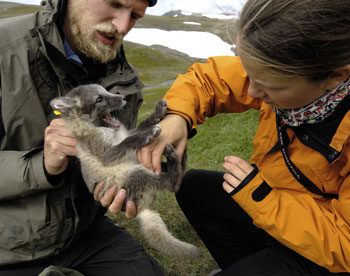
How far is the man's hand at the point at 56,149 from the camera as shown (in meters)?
2.69

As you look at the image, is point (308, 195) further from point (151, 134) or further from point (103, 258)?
point (103, 258)

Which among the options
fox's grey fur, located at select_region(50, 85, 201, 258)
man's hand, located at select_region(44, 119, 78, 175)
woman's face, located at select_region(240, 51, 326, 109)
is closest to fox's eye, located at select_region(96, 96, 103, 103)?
fox's grey fur, located at select_region(50, 85, 201, 258)

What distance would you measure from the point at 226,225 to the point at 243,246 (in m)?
0.31

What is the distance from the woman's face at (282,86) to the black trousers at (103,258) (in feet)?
7.48

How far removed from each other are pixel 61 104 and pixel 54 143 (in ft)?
1.42

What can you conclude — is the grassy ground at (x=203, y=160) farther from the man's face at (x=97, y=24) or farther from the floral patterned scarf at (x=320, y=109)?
the floral patterned scarf at (x=320, y=109)

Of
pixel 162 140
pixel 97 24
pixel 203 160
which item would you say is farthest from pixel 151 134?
pixel 203 160

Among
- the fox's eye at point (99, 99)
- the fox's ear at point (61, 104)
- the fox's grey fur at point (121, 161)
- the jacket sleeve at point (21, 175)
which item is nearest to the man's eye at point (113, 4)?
the fox's grey fur at point (121, 161)

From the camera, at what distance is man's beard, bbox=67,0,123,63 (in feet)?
10.3

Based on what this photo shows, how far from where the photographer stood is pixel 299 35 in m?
1.90

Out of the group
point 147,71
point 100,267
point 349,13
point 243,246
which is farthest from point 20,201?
point 147,71

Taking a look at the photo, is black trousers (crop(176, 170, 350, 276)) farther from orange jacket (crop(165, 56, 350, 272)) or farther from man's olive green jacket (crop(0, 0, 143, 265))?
man's olive green jacket (crop(0, 0, 143, 265))

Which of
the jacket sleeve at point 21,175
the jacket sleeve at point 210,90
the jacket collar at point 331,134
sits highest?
the jacket collar at point 331,134

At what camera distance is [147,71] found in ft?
165
